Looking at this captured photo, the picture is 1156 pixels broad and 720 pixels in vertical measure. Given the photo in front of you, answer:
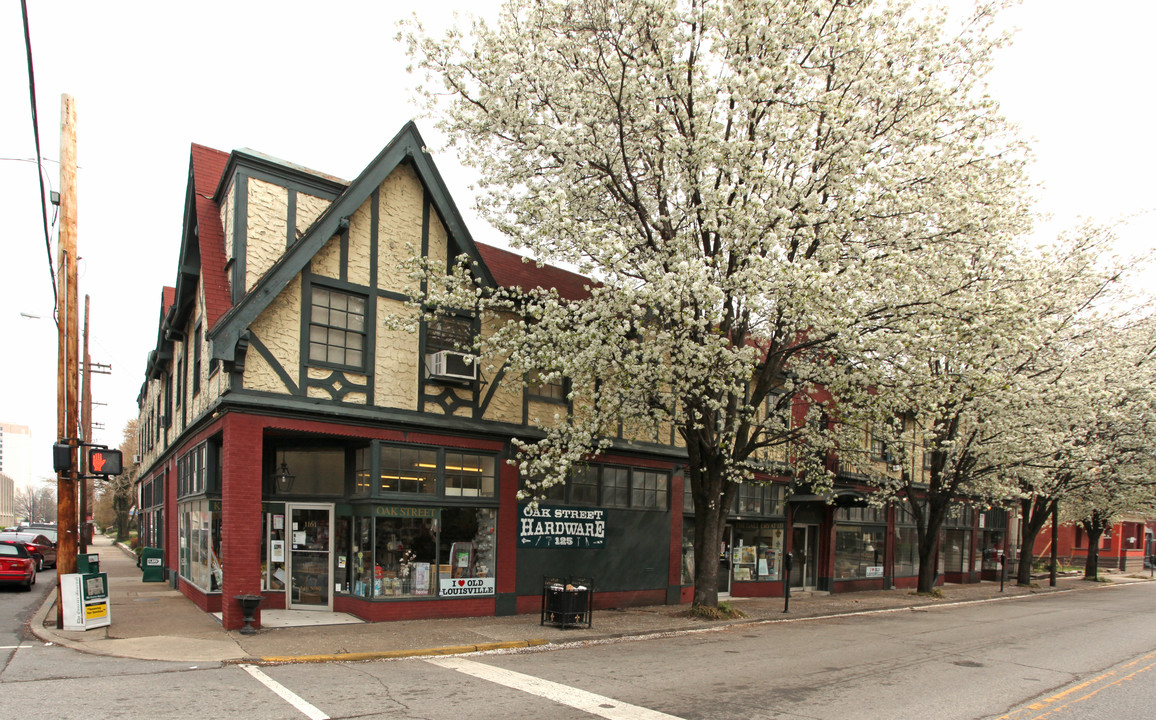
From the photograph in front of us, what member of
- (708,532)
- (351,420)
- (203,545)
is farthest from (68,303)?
(708,532)

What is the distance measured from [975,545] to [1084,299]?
1557 cm

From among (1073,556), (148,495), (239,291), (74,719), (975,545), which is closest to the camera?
(74,719)

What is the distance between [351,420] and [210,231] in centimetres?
490

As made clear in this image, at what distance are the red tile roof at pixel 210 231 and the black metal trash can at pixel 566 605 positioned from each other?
8058mm

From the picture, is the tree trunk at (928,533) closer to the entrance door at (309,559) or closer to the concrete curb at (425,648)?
the concrete curb at (425,648)

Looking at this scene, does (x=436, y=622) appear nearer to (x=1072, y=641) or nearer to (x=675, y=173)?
(x=675, y=173)

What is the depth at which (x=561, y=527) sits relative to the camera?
57.1ft

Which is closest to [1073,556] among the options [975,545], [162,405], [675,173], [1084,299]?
[975,545]

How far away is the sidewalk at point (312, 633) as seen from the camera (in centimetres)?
1125

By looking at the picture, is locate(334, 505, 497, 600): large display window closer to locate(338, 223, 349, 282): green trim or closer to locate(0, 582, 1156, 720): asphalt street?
locate(0, 582, 1156, 720): asphalt street

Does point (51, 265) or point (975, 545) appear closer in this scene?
point (51, 265)

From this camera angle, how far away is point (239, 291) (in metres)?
13.7

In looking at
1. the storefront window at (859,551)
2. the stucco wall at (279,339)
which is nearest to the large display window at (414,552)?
the stucco wall at (279,339)

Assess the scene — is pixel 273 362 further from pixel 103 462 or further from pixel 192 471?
pixel 192 471
